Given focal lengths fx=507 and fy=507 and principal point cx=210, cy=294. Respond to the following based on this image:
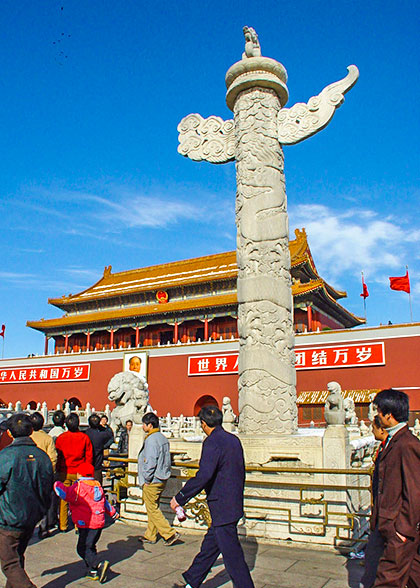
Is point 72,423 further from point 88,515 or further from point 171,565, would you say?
point 171,565

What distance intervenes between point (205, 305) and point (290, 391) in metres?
18.3

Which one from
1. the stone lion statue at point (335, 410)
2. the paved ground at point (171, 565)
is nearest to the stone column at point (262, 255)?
the stone lion statue at point (335, 410)

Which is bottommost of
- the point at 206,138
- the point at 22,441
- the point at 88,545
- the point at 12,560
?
the point at 88,545

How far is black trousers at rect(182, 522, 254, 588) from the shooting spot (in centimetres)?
317

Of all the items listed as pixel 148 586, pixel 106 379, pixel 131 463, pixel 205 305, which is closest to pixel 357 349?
pixel 205 305

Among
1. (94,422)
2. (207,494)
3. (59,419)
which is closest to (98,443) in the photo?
(94,422)

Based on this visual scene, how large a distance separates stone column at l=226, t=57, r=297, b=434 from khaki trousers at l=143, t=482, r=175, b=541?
1716 millimetres

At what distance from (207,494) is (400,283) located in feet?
64.5

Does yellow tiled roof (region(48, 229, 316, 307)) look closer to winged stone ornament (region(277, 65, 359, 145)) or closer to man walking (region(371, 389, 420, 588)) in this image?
winged stone ornament (region(277, 65, 359, 145))

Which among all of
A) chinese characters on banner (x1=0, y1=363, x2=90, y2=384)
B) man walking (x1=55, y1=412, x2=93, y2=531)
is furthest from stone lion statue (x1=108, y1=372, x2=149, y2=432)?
chinese characters on banner (x1=0, y1=363, x2=90, y2=384)

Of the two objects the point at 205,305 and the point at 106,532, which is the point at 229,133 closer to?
the point at 106,532

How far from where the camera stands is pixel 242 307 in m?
6.73

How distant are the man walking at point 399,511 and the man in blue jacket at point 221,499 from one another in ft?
3.03

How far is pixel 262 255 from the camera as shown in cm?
668
